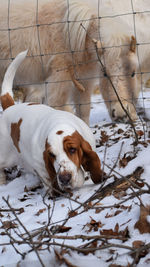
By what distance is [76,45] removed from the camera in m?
5.30

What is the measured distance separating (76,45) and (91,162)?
228cm

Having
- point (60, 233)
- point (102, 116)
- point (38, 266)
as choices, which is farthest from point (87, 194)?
point (102, 116)

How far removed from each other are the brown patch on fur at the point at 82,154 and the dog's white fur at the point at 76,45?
6.08 ft

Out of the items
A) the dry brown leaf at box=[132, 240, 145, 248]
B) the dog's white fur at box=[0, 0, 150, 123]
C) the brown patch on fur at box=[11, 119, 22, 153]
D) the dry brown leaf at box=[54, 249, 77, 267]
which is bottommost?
the dry brown leaf at box=[54, 249, 77, 267]

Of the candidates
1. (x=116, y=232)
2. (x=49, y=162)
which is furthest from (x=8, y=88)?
(x=116, y=232)

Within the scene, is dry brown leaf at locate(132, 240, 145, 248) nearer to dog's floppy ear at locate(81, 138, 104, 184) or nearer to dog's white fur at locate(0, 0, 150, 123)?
dog's floppy ear at locate(81, 138, 104, 184)

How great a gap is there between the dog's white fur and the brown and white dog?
3.67 feet

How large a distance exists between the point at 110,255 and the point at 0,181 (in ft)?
7.50

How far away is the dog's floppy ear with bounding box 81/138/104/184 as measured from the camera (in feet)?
10.9

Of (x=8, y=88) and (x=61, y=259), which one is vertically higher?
(x=8, y=88)

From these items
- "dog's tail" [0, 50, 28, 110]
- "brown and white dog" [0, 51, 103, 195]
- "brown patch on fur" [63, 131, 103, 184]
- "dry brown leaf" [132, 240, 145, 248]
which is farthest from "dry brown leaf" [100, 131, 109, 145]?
"dry brown leaf" [132, 240, 145, 248]

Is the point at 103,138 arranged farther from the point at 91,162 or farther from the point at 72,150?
the point at 72,150

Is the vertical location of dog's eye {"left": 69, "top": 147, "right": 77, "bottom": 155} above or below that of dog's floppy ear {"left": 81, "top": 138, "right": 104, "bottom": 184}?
above

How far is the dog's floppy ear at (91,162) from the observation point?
3.32 meters
